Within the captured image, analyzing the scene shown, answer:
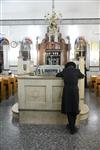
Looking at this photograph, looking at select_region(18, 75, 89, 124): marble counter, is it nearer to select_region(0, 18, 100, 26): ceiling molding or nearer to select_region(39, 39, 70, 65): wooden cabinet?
select_region(39, 39, 70, 65): wooden cabinet

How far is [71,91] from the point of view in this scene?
217 inches

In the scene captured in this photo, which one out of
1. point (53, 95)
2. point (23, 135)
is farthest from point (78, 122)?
point (23, 135)

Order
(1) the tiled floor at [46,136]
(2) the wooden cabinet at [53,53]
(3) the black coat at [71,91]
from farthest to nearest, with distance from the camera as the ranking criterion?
(2) the wooden cabinet at [53,53] → (3) the black coat at [71,91] → (1) the tiled floor at [46,136]

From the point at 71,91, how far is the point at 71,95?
3.4 inches

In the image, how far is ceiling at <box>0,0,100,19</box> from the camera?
14.3 metres

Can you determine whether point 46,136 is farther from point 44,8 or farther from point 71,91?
point 44,8

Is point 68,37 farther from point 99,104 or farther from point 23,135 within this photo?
point 23,135

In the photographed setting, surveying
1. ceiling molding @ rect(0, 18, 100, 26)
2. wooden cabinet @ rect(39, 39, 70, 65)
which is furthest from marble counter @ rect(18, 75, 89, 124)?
ceiling molding @ rect(0, 18, 100, 26)

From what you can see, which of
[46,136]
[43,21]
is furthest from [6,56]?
[46,136]

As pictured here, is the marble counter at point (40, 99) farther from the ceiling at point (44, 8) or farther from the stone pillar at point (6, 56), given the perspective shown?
the ceiling at point (44, 8)

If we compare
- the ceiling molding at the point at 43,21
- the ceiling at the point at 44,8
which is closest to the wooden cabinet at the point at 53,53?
the ceiling molding at the point at 43,21

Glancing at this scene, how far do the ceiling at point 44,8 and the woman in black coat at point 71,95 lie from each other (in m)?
9.43

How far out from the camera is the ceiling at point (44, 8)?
1426cm

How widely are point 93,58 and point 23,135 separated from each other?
971cm
